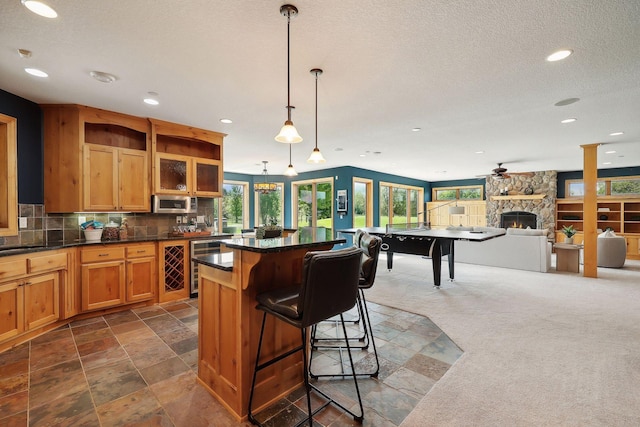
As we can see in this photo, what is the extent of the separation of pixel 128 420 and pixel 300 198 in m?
7.85

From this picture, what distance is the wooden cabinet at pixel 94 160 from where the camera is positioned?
11.1 ft

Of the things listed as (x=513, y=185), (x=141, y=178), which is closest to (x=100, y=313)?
(x=141, y=178)

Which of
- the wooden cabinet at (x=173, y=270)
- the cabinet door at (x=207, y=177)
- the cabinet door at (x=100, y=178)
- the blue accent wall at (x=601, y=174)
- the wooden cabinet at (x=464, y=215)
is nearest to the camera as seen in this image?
the cabinet door at (x=100, y=178)

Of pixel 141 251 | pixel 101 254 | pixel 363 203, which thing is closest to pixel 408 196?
pixel 363 203

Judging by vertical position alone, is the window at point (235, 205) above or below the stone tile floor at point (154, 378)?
above

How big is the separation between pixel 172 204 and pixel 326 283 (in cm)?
345

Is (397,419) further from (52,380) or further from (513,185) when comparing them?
(513,185)

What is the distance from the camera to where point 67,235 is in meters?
3.59

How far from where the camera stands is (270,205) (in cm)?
953

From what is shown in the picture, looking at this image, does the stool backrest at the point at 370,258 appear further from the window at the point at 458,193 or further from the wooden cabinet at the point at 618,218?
the window at the point at 458,193

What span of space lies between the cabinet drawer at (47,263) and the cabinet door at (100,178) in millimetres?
673

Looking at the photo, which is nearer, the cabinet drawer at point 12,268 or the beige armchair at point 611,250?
the cabinet drawer at point 12,268

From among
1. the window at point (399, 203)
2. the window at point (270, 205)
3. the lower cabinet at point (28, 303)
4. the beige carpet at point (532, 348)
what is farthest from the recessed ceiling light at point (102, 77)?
A: the window at point (399, 203)

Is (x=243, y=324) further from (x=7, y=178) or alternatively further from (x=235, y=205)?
(x=235, y=205)
